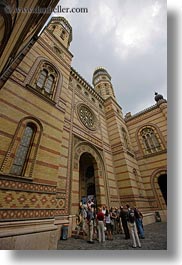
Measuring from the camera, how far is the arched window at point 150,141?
1145 centimetres

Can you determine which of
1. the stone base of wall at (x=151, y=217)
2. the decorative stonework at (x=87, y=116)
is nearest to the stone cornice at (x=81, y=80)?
the decorative stonework at (x=87, y=116)

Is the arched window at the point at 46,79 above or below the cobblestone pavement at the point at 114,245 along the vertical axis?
above

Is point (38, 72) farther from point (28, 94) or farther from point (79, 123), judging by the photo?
point (79, 123)

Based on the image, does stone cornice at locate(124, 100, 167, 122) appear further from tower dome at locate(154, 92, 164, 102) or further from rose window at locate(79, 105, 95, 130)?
rose window at locate(79, 105, 95, 130)

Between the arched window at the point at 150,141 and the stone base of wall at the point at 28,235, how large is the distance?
10116 millimetres

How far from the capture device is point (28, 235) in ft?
9.96

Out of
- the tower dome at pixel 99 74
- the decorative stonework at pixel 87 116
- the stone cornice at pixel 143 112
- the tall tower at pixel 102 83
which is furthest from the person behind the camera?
the tower dome at pixel 99 74

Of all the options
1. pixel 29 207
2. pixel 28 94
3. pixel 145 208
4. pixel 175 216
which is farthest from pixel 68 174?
pixel 145 208

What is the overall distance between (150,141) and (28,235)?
11266mm

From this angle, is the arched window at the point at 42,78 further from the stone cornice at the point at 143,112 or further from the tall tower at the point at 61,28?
the stone cornice at the point at 143,112

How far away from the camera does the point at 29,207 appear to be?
344cm

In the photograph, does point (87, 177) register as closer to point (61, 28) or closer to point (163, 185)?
point (163, 185)

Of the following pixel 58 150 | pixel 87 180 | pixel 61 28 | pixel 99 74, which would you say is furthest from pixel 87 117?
pixel 99 74

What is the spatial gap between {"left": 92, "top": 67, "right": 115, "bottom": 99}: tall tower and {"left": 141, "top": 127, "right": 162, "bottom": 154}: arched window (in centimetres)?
610
